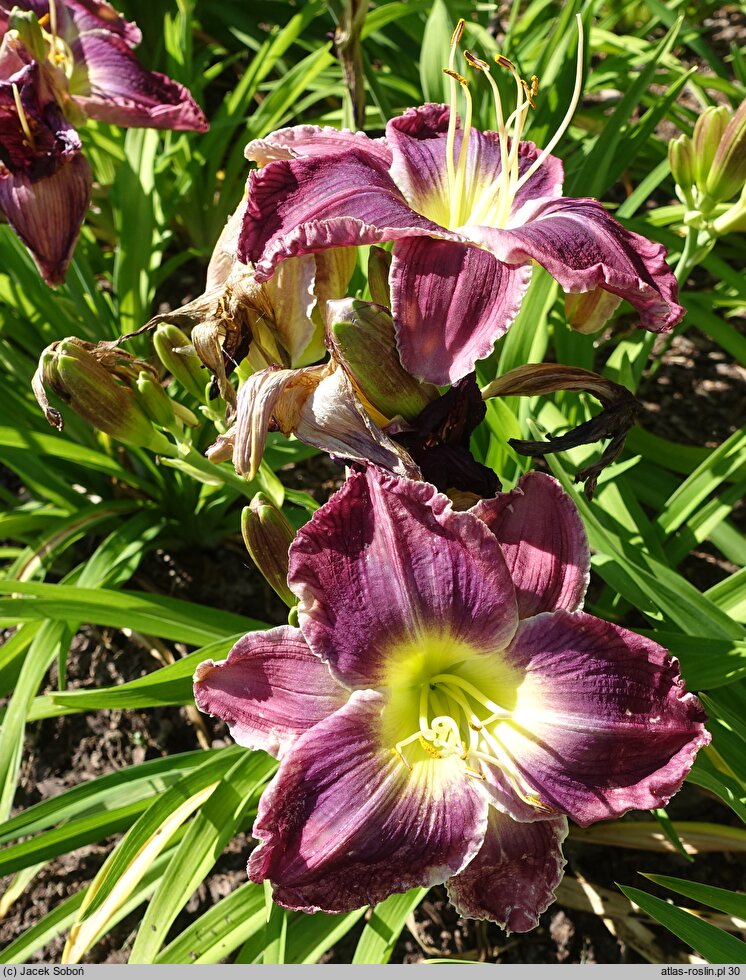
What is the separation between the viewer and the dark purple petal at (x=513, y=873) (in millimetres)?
773

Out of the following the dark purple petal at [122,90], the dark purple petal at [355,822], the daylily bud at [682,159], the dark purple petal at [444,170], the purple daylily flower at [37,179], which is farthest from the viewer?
the dark purple petal at [122,90]

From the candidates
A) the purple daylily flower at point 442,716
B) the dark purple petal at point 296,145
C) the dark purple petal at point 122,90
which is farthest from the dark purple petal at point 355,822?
the dark purple petal at point 122,90

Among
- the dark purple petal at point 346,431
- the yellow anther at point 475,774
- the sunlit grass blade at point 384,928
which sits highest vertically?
the dark purple petal at point 346,431

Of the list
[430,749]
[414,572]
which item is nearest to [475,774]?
[430,749]

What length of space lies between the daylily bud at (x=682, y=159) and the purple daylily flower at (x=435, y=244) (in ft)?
0.84

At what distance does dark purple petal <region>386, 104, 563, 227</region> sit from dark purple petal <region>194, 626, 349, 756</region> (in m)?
0.52

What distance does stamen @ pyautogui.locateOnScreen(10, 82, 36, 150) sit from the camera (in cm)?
112

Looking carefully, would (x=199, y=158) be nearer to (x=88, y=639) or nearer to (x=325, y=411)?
(x=88, y=639)

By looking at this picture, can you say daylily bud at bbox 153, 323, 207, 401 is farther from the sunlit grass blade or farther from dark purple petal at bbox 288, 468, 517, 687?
the sunlit grass blade

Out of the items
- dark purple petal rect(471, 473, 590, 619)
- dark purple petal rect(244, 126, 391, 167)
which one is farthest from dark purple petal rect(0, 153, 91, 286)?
dark purple petal rect(471, 473, 590, 619)

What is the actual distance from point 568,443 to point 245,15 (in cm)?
186

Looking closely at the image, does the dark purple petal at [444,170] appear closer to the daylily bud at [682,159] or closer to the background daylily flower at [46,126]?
the daylily bud at [682,159]

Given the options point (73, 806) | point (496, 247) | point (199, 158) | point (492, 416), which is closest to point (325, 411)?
point (496, 247)

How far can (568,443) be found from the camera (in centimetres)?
81
